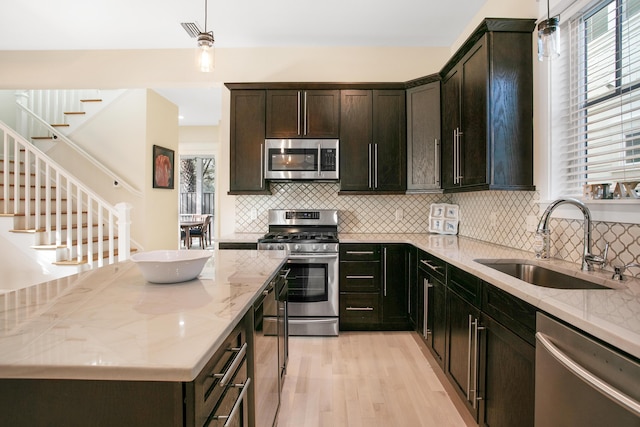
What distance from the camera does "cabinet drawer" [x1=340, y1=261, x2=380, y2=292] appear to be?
3.27 metres

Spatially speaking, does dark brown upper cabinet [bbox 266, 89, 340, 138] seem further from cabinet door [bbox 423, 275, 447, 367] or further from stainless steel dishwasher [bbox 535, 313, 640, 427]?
stainless steel dishwasher [bbox 535, 313, 640, 427]

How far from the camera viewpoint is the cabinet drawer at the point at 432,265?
2.35 meters

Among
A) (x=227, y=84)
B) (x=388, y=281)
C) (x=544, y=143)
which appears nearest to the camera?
(x=544, y=143)

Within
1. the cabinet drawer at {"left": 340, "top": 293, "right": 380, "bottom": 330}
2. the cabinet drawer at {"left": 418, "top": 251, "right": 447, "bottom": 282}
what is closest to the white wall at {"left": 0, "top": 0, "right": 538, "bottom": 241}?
the cabinet drawer at {"left": 340, "top": 293, "right": 380, "bottom": 330}

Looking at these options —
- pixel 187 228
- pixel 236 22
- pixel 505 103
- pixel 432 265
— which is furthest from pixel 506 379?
pixel 187 228

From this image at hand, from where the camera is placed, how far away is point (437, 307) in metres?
2.48

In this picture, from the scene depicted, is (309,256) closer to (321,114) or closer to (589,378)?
(321,114)

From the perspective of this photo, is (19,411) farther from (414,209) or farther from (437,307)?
(414,209)

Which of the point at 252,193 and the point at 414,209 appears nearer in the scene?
the point at 252,193

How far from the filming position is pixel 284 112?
11.5ft

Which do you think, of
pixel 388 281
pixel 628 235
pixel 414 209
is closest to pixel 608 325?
pixel 628 235

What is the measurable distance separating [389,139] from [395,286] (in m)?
1.44

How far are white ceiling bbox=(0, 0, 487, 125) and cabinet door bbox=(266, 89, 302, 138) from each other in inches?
24.1

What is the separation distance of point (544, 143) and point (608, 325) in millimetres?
1588
